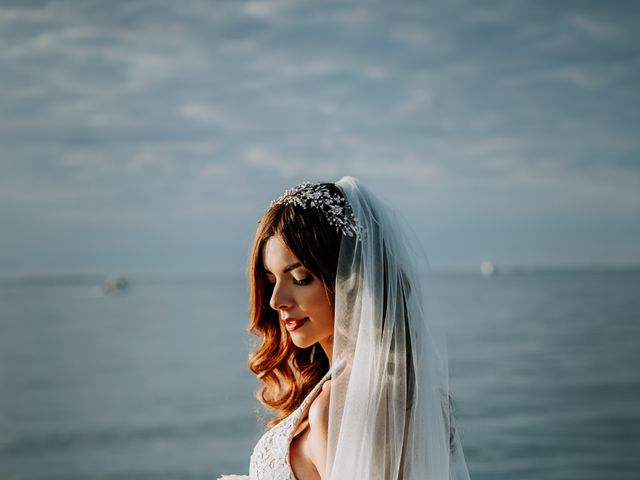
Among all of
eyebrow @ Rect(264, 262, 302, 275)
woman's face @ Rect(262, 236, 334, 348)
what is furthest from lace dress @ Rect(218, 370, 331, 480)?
eyebrow @ Rect(264, 262, 302, 275)

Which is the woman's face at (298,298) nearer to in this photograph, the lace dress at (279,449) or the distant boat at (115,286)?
the lace dress at (279,449)

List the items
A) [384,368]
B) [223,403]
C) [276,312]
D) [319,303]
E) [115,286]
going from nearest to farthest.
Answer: [384,368] < [319,303] < [276,312] < [223,403] < [115,286]

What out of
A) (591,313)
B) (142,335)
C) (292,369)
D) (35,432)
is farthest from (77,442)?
(591,313)

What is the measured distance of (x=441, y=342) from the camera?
290 cm

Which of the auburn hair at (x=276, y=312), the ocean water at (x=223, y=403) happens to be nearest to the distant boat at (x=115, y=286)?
the ocean water at (x=223, y=403)

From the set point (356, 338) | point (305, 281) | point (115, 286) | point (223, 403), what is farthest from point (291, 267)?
point (115, 286)

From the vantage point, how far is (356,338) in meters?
2.77

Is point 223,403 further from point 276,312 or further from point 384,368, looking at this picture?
point 384,368

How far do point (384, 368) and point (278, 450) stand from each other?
550 millimetres

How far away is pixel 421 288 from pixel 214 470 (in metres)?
14.0

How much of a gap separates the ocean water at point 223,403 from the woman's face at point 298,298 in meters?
11.9

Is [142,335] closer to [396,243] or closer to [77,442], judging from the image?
[77,442]

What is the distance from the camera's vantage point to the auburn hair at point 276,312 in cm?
291

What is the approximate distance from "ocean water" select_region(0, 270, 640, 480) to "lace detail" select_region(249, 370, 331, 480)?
38.7ft
